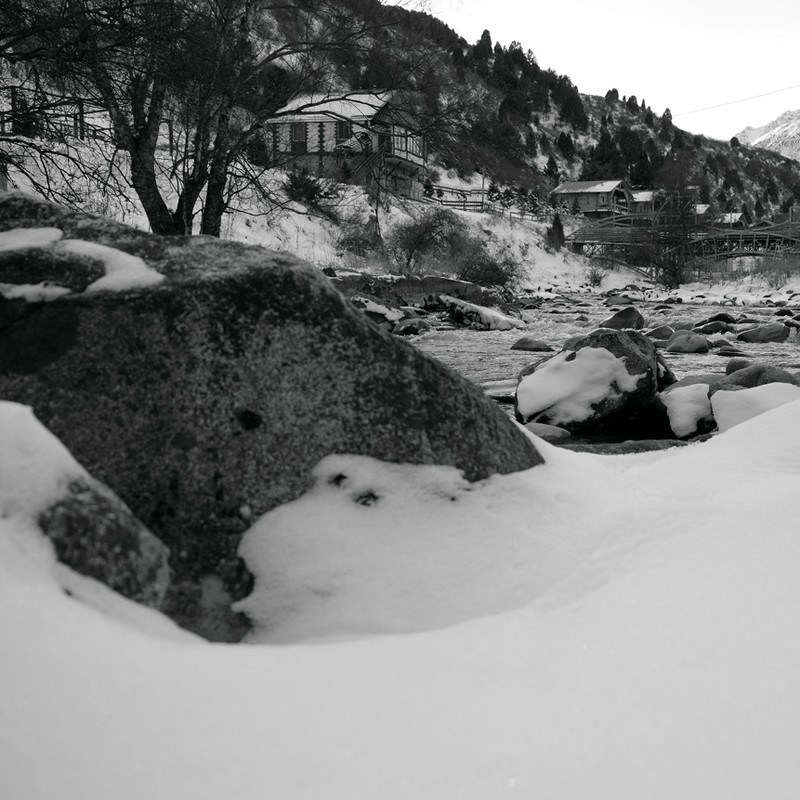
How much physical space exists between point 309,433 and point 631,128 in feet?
363

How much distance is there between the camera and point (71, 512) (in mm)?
1481

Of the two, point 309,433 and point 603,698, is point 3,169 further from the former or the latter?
point 603,698

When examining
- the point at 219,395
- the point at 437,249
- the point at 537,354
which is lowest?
the point at 537,354

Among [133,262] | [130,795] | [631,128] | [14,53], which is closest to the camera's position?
[130,795]

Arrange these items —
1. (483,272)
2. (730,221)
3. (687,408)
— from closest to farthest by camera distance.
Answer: (687,408) → (483,272) → (730,221)

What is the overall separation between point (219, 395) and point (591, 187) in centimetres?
6763

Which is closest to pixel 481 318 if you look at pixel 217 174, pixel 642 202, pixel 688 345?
pixel 688 345

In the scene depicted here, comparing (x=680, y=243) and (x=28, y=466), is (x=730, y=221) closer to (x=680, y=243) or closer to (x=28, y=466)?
(x=680, y=243)

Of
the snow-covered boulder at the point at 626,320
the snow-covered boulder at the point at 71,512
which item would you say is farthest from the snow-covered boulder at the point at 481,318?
the snow-covered boulder at the point at 71,512

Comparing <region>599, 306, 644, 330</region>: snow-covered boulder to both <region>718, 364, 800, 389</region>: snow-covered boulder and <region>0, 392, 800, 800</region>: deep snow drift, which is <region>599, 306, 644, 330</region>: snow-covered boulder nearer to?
<region>718, 364, 800, 389</region>: snow-covered boulder

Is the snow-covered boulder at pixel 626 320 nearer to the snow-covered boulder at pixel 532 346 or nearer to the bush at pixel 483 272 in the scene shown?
the snow-covered boulder at pixel 532 346

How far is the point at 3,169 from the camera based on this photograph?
22.5 feet

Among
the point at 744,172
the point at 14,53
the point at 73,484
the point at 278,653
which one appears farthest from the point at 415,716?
the point at 744,172

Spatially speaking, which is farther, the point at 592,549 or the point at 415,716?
the point at 592,549
